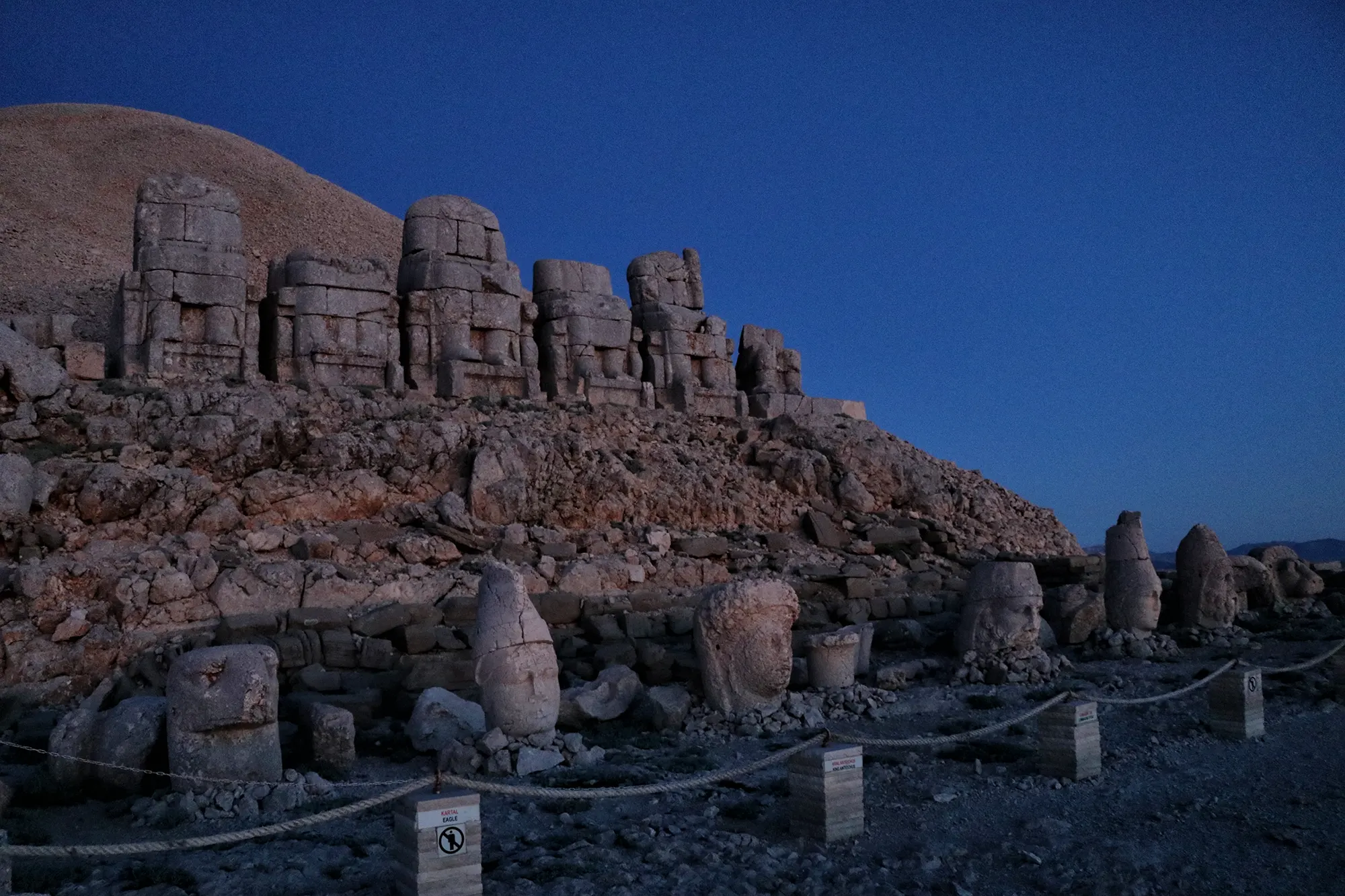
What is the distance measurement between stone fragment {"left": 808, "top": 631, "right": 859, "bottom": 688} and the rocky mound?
22.4m

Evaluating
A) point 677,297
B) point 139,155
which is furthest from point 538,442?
point 139,155

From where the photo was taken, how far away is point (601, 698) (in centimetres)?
966

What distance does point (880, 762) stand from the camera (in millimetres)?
7750

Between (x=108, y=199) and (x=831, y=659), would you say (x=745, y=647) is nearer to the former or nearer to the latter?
(x=831, y=659)

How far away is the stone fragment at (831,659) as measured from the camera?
1060 cm

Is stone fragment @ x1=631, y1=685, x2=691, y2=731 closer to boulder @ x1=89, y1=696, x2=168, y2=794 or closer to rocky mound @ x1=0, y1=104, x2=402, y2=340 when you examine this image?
boulder @ x1=89, y1=696, x2=168, y2=794

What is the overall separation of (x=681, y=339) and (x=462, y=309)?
435cm

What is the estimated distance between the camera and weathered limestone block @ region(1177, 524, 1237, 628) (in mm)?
14008

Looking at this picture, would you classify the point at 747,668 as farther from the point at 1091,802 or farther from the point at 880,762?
the point at 1091,802

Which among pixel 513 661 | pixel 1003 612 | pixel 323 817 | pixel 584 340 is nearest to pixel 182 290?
pixel 584 340

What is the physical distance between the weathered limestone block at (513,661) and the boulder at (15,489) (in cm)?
597

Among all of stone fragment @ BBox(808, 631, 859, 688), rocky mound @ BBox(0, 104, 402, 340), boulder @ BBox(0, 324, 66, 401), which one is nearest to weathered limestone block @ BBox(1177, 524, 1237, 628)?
stone fragment @ BBox(808, 631, 859, 688)

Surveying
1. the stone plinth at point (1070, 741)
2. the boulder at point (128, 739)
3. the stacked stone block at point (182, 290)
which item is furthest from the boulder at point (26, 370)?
the stone plinth at point (1070, 741)

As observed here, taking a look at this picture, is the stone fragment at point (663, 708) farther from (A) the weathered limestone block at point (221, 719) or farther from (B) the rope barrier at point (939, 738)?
(A) the weathered limestone block at point (221, 719)
